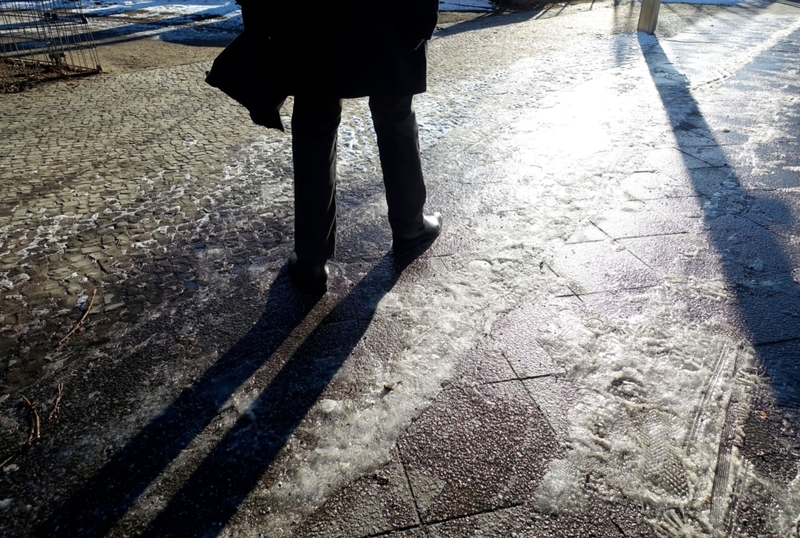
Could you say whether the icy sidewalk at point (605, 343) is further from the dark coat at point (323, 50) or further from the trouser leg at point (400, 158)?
the dark coat at point (323, 50)

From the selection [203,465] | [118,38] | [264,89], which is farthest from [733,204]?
[118,38]

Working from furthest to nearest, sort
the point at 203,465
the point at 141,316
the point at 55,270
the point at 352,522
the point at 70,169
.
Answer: the point at 70,169 < the point at 55,270 < the point at 141,316 < the point at 203,465 < the point at 352,522

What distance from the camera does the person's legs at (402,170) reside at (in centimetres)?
237

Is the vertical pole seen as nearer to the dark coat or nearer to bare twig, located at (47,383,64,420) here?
the dark coat

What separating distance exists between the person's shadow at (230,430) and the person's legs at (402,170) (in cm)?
44

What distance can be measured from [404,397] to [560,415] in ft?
1.65

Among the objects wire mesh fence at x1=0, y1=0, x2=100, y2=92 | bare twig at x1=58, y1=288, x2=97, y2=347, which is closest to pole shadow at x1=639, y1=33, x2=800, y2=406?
bare twig at x1=58, y1=288, x2=97, y2=347

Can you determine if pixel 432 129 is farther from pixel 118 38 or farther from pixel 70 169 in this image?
pixel 118 38

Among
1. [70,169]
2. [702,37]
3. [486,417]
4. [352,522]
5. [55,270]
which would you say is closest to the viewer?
[352,522]

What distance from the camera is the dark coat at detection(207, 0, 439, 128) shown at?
6.44ft

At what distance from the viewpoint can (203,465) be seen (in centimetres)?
164

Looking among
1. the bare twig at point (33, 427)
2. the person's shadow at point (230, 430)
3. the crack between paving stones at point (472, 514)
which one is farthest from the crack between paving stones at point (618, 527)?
the bare twig at point (33, 427)

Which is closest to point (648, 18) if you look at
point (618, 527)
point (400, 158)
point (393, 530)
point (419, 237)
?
point (419, 237)

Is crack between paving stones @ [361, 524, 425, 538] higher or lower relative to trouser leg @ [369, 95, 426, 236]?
lower
